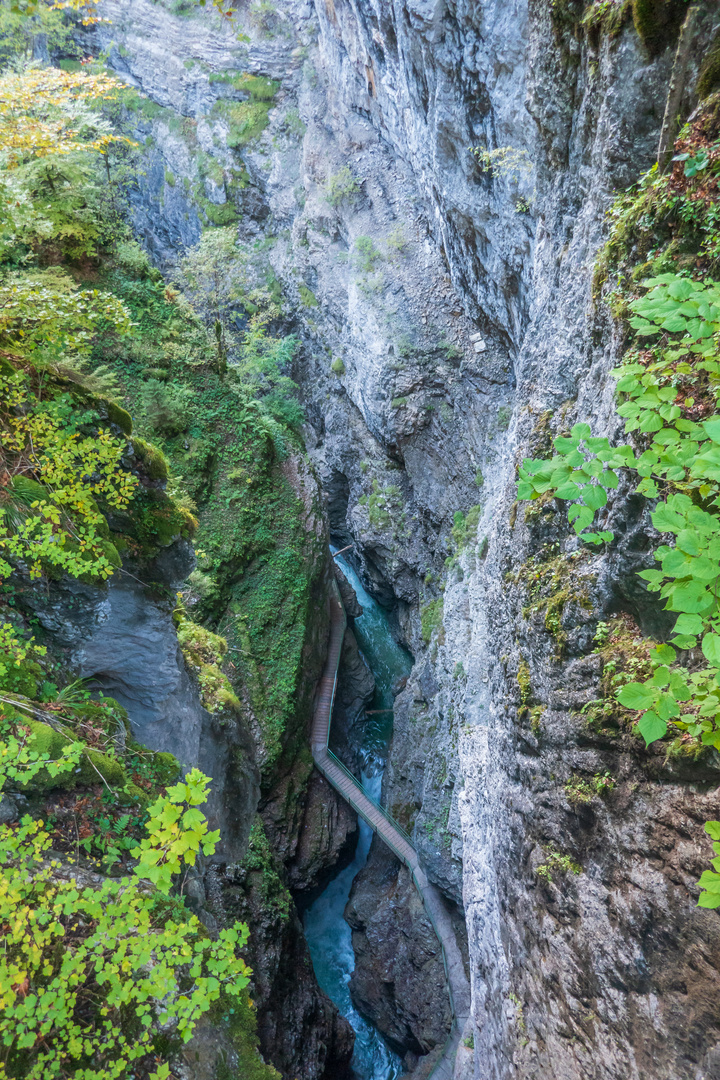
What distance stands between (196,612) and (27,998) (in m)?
8.18

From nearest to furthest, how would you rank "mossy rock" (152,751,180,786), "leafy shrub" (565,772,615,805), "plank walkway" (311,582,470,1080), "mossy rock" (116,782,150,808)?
"leafy shrub" (565,772,615,805)
"mossy rock" (116,782,150,808)
"mossy rock" (152,751,180,786)
"plank walkway" (311,582,470,1080)

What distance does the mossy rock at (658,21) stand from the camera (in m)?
3.42

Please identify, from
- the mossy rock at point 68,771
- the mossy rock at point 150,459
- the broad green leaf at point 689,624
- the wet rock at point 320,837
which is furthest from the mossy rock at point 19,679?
the wet rock at point 320,837

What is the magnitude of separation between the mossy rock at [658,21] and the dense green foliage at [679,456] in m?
1.04

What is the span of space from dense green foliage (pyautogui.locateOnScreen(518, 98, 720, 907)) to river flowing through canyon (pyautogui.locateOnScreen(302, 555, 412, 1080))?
12339 millimetres

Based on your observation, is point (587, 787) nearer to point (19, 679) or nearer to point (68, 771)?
point (68, 771)

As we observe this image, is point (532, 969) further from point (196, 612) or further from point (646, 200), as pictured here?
point (196, 612)

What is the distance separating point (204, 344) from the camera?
12.4 metres

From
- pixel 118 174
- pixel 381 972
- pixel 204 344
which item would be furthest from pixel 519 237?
pixel 381 972

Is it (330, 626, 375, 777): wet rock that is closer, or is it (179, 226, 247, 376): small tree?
(179, 226, 247, 376): small tree

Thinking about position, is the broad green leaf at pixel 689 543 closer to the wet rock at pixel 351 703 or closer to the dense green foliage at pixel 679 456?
the dense green foliage at pixel 679 456

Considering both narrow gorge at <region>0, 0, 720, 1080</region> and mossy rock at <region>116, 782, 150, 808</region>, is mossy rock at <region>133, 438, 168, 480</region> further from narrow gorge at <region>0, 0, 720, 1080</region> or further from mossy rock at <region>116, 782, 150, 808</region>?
mossy rock at <region>116, 782, 150, 808</region>

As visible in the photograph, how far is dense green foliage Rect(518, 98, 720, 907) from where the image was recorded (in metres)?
1.70

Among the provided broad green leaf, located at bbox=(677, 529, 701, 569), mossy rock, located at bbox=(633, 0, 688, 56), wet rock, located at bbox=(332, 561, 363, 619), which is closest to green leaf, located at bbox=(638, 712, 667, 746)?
broad green leaf, located at bbox=(677, 529, 701, 569)
